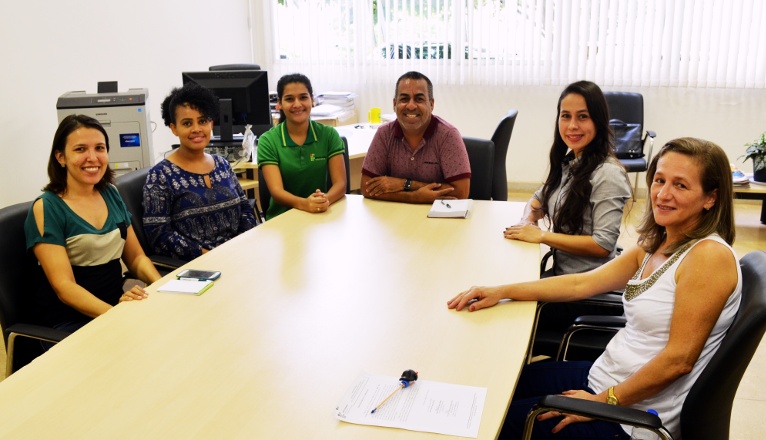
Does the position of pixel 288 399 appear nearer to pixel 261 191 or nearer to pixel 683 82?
pixel 261 191

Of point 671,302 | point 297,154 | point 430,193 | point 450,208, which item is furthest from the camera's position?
point 297,154

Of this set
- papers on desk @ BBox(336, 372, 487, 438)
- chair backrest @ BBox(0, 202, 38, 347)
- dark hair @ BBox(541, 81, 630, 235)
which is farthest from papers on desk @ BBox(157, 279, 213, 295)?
dark hair @ BBox(541, 81, 630, 235)

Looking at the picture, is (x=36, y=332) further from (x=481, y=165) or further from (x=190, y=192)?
(x=481, y=165)

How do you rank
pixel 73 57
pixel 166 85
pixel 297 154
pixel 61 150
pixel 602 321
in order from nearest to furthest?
pixel 602 321 → pixel 61 150 → pixel 297 154 → pixel 73 57 → pixel 166 85

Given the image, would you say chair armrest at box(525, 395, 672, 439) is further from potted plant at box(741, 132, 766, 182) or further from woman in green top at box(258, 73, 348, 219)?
potted plant at box(741, 132, 766, 182)

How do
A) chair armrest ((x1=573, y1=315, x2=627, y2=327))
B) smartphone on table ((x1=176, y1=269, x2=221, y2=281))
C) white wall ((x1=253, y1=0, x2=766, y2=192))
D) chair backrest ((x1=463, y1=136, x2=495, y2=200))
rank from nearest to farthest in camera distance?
chair armrest ((x1=573, y1=315, x2=627, y2=327)) < smartphone on table ((x1=176, y1=269, x2=221, y2=281)) < chair backrest ((x1=463, y1=136, x2=495, y2=200)) < white wall ((x1=253, y1=0, x2=766, y2=192))

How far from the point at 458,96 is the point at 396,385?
5263 millimetres

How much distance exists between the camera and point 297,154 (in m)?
3.31

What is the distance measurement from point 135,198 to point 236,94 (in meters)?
1.63

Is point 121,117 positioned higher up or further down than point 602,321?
higher up

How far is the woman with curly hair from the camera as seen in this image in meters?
2.76

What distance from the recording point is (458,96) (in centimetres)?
652

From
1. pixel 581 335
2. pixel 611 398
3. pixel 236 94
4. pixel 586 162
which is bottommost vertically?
pixel 581 335

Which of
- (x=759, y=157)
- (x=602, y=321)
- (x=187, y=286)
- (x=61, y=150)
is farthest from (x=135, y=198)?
(x=759, y=157)
